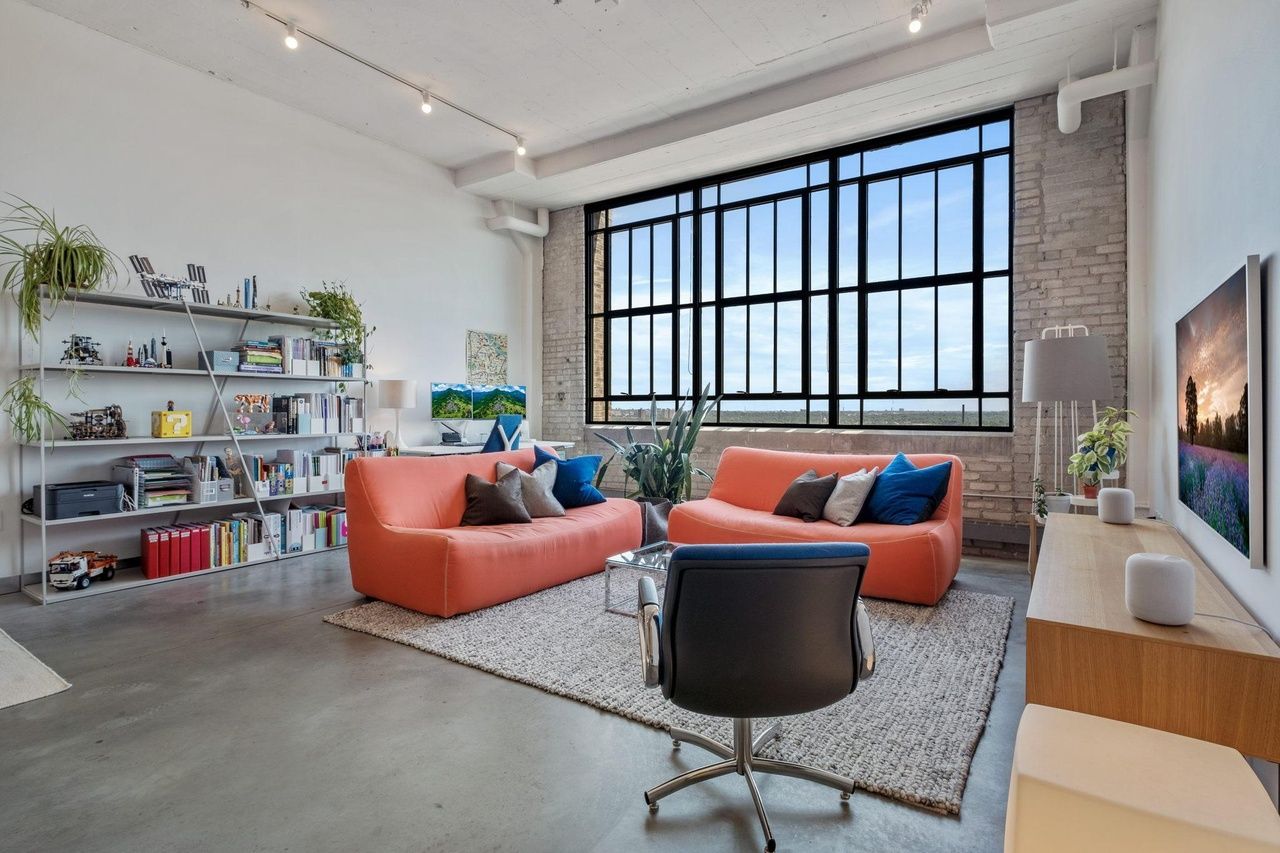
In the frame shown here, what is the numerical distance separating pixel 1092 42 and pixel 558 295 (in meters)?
5.49

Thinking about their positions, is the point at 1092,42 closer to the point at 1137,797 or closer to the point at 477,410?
the point at 1137,797

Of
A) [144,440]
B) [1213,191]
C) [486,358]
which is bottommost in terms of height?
[144,440]

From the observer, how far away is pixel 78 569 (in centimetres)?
418

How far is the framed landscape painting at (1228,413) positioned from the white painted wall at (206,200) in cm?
593

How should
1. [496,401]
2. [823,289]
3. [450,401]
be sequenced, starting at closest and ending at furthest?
[823,289] → [450,401] → [496,401]

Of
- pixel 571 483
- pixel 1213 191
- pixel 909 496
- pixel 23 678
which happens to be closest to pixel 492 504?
pixel 571 483

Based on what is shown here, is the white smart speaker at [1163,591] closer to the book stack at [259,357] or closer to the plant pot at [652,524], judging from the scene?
the plant pot at [652,524]

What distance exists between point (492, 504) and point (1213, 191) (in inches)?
146

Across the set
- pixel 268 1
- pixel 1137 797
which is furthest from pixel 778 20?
pixel 1137 797

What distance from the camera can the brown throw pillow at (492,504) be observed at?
165 inches

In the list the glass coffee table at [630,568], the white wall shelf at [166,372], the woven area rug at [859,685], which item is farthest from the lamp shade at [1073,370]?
the white wall shelf at [166,372]

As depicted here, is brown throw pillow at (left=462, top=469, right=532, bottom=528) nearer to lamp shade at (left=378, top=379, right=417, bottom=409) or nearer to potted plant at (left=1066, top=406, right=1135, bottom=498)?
lamp shade at (left=378, top=379, right=417, bottom=409)

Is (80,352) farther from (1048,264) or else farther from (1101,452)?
(1048,264)

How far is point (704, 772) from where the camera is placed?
1.99m
